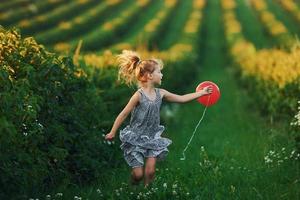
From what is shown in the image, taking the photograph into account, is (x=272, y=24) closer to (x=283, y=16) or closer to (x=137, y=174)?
(x=283, y=16)

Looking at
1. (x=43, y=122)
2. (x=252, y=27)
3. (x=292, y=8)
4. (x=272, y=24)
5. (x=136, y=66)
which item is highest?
(x=292, y=8)

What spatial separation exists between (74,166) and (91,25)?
3860cm

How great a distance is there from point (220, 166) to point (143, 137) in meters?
1.67

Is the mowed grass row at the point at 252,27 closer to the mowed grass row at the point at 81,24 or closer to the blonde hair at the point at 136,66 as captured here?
the mowed grass row at the point at 81,24


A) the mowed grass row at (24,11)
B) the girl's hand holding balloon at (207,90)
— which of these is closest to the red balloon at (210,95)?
the girl's hand holding balloon at (207,90)

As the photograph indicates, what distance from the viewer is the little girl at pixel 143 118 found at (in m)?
6.88

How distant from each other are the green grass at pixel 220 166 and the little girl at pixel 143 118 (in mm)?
303

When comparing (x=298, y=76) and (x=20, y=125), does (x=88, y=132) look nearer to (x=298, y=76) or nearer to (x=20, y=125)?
(x=20, y=125)

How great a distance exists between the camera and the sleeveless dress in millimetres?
6902

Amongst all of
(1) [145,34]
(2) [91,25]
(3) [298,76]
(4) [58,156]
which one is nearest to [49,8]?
(2) [91,25]

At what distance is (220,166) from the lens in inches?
322

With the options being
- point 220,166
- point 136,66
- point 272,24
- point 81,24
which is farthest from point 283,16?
point 136,66

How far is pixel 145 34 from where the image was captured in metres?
38.9

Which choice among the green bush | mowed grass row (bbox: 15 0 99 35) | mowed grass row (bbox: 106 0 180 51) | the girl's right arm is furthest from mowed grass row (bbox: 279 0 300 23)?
the girl's right arm
